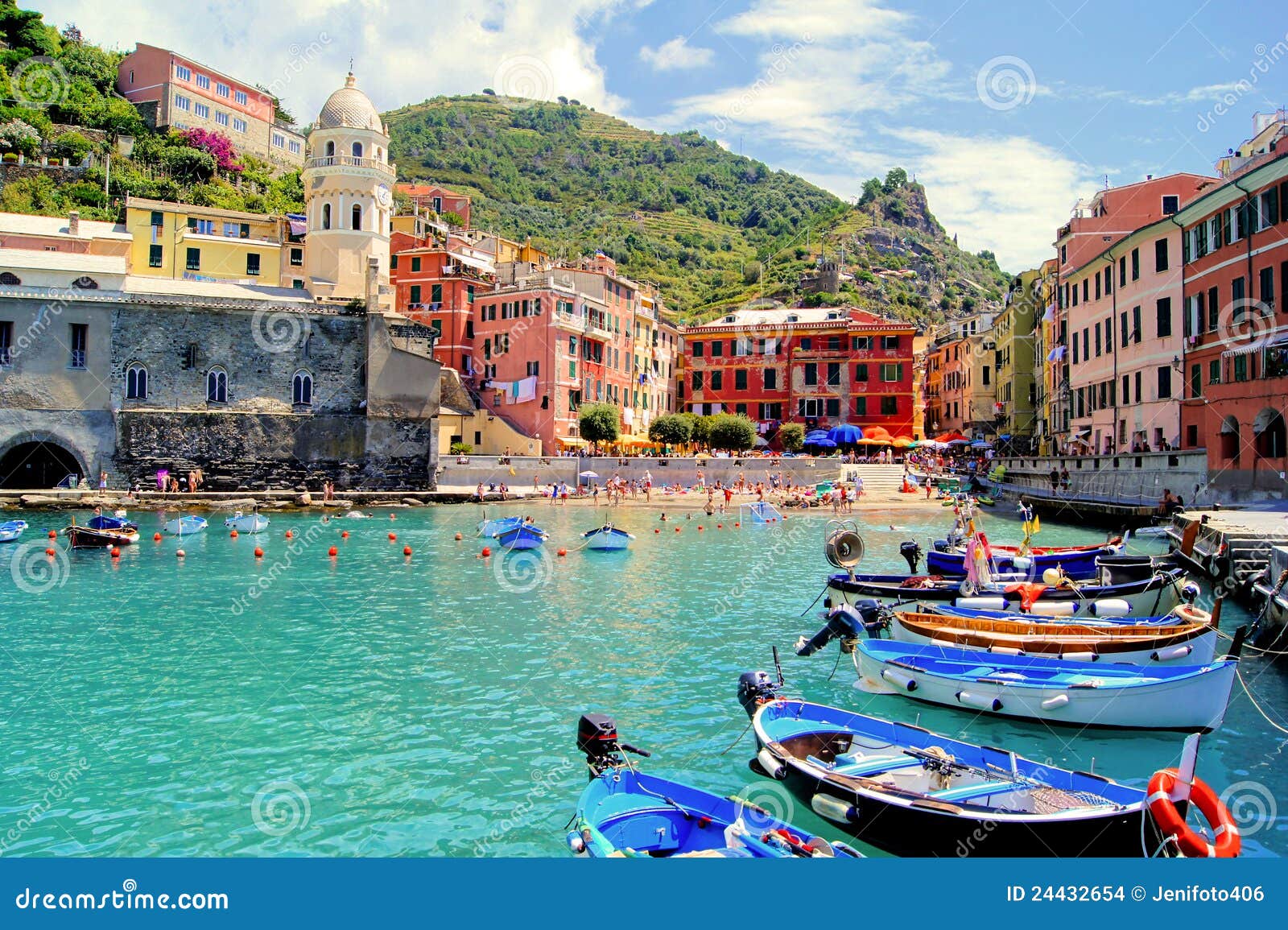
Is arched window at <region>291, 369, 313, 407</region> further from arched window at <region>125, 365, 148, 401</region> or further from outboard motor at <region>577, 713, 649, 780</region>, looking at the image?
outboard motor at <region>577, 713, 649, 780</region>

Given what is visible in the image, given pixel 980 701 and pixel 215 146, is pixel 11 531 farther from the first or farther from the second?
pixel 215 146

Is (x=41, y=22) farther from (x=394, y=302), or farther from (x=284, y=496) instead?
(x=284, y=496)

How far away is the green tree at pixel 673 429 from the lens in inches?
2450

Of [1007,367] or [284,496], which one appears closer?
[284,496]

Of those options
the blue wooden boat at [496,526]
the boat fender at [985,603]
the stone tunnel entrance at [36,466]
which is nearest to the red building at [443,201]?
the stone tunnel entrance at [36,466]

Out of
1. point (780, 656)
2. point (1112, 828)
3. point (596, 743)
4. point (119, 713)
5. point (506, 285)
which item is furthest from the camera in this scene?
point (506, 285)

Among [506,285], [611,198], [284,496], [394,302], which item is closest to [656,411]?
[506,285]

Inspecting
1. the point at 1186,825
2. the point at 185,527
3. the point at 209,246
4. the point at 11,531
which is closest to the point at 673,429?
the point at 185,527

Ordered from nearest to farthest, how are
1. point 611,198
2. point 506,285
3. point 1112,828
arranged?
1. point 1112,828
2. point 506,285
3. point 611,198

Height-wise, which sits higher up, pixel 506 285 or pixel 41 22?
pixel 41 22

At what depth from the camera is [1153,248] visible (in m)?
39.4

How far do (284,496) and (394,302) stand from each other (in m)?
22.4

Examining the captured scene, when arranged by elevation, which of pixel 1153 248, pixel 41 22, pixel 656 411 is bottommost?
pixel 656 411

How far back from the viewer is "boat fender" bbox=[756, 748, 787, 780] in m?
9.48
